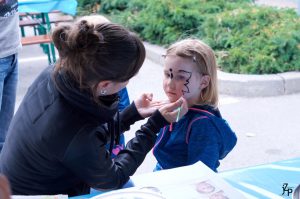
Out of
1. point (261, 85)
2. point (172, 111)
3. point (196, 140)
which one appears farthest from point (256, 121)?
point (172, 111)

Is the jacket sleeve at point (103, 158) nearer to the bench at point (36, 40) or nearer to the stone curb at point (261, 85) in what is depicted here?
the stone curb at point (261, 85)

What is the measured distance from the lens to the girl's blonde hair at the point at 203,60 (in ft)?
5.97

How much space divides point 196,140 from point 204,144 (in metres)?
0.04

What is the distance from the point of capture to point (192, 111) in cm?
180

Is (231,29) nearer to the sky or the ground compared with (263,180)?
nearer to the ground

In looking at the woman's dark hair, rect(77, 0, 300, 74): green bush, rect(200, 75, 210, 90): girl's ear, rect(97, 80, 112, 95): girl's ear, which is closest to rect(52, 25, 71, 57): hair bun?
the woman's dark hair

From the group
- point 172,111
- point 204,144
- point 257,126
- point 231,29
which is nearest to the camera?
point 172,111

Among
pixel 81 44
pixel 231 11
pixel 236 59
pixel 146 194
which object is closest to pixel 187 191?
pixel 146 194

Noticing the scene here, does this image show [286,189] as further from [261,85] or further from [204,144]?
[261,85]

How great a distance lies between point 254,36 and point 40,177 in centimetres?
423

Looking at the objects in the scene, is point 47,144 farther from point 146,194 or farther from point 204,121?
point 204,121

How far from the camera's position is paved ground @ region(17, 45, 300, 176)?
11.0ft

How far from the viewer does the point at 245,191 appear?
139 centimetres

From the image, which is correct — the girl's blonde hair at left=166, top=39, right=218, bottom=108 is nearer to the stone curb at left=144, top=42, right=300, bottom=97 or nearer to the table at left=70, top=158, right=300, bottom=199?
the table at left=70, top=158, right=300, bottom=199
